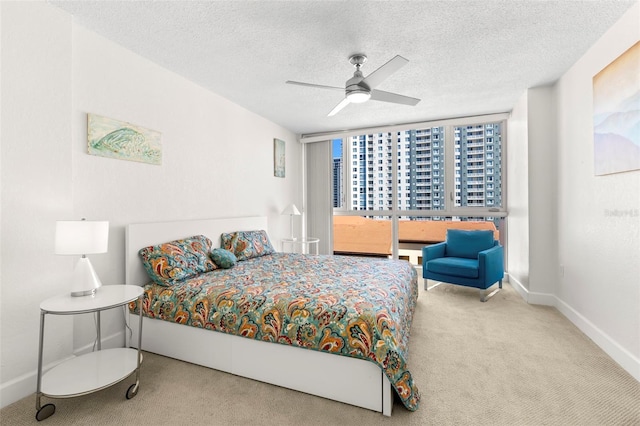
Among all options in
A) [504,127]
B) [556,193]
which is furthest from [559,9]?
[504,127]

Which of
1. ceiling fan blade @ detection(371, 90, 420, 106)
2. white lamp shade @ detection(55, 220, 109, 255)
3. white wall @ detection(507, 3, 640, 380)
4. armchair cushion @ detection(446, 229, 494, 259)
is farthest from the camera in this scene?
armchair cushion @ detection(446, 229, 494, 259)

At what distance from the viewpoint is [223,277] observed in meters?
2.57

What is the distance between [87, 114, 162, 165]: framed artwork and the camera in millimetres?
2316

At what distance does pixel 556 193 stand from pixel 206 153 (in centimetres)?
404

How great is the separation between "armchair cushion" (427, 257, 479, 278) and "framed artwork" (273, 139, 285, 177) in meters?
2.73

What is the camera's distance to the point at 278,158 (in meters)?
4.87

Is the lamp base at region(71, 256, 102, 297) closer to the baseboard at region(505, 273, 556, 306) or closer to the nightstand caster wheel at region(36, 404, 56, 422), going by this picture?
the nightstand caster wheel at region(36, 404, 56, 422)

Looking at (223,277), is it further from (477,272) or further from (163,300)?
(477,272)

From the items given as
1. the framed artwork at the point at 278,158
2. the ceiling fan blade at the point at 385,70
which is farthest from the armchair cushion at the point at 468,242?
the framed artwork at the point at 278,158

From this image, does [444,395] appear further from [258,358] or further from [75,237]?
[75,237]

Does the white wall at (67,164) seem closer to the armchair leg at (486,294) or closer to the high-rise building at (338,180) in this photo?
the high-rise building at (338,180)

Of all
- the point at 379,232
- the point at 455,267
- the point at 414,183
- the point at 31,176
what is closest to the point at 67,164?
the point at 31,176

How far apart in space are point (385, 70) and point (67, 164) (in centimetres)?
243

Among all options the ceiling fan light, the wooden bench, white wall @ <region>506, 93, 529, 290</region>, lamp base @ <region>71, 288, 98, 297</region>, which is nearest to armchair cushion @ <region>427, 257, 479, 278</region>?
white wall @ <region>506, 93, 529, 290</region>
